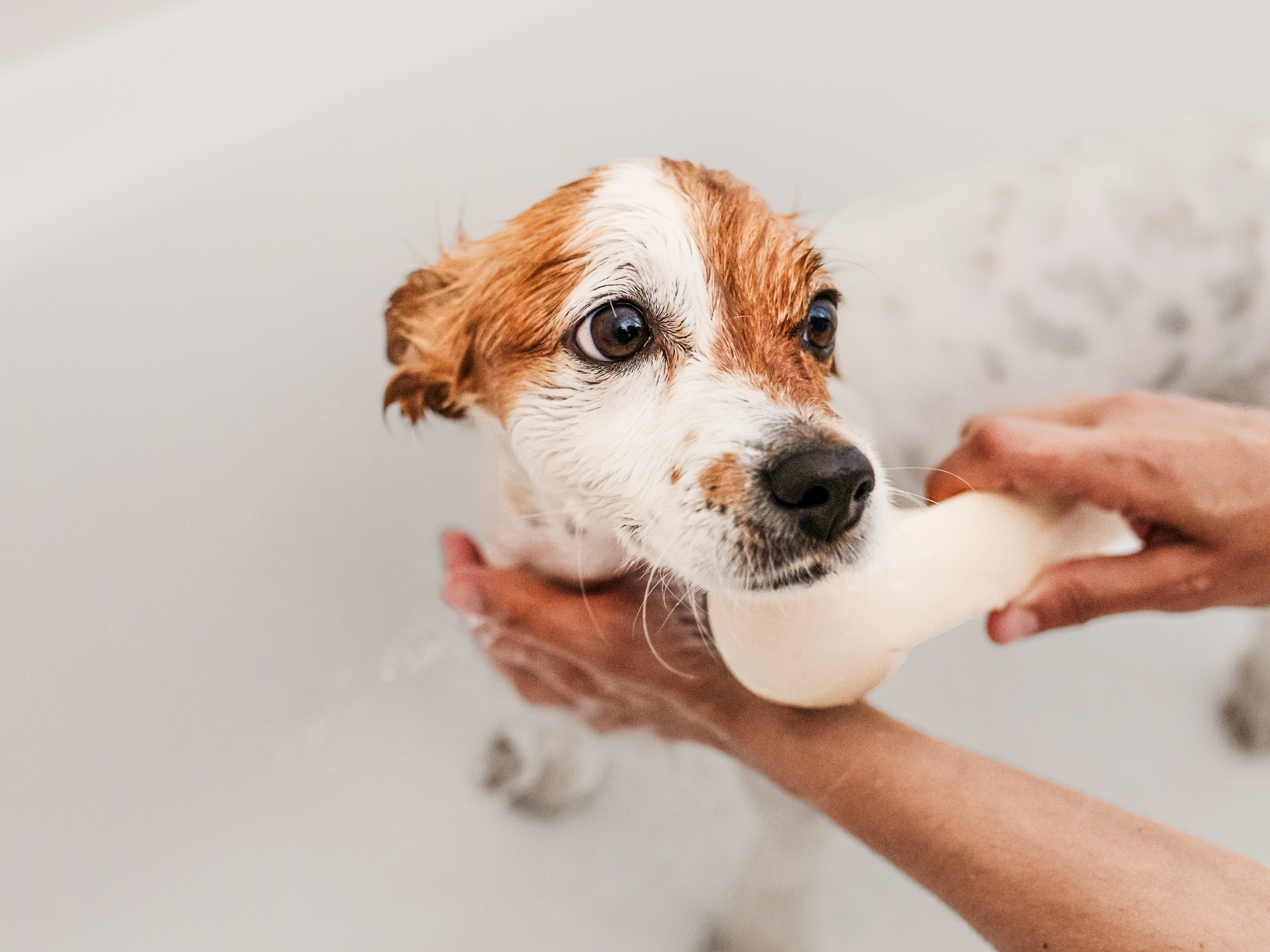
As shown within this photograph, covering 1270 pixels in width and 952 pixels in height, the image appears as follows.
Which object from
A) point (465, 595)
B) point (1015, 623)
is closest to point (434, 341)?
point (465, 595)

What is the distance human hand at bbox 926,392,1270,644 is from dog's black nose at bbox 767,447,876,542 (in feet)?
1.12

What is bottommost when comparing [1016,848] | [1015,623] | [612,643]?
[1016,848]

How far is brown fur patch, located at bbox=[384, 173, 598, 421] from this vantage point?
87 centimetres

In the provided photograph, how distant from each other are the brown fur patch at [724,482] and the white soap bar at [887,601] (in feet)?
0.32

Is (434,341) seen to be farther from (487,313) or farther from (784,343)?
(784,343)

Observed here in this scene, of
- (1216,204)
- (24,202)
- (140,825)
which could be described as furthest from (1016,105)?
(140,825)

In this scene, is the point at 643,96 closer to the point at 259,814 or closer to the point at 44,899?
the point at 259,814

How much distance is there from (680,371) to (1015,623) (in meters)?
0.51

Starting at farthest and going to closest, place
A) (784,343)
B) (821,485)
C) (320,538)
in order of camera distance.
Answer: (320,538), (784,343), (821,485)

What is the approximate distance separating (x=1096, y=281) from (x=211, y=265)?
4.38 ft

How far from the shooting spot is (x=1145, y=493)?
3.47 feet

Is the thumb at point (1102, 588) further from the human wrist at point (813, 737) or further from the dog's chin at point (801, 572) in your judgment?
the dog's chin at point (801, 572)

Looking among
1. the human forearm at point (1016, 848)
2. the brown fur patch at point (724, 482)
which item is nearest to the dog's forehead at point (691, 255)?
the brown fur patch at point (724, 482)

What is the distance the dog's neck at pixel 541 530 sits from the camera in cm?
100
